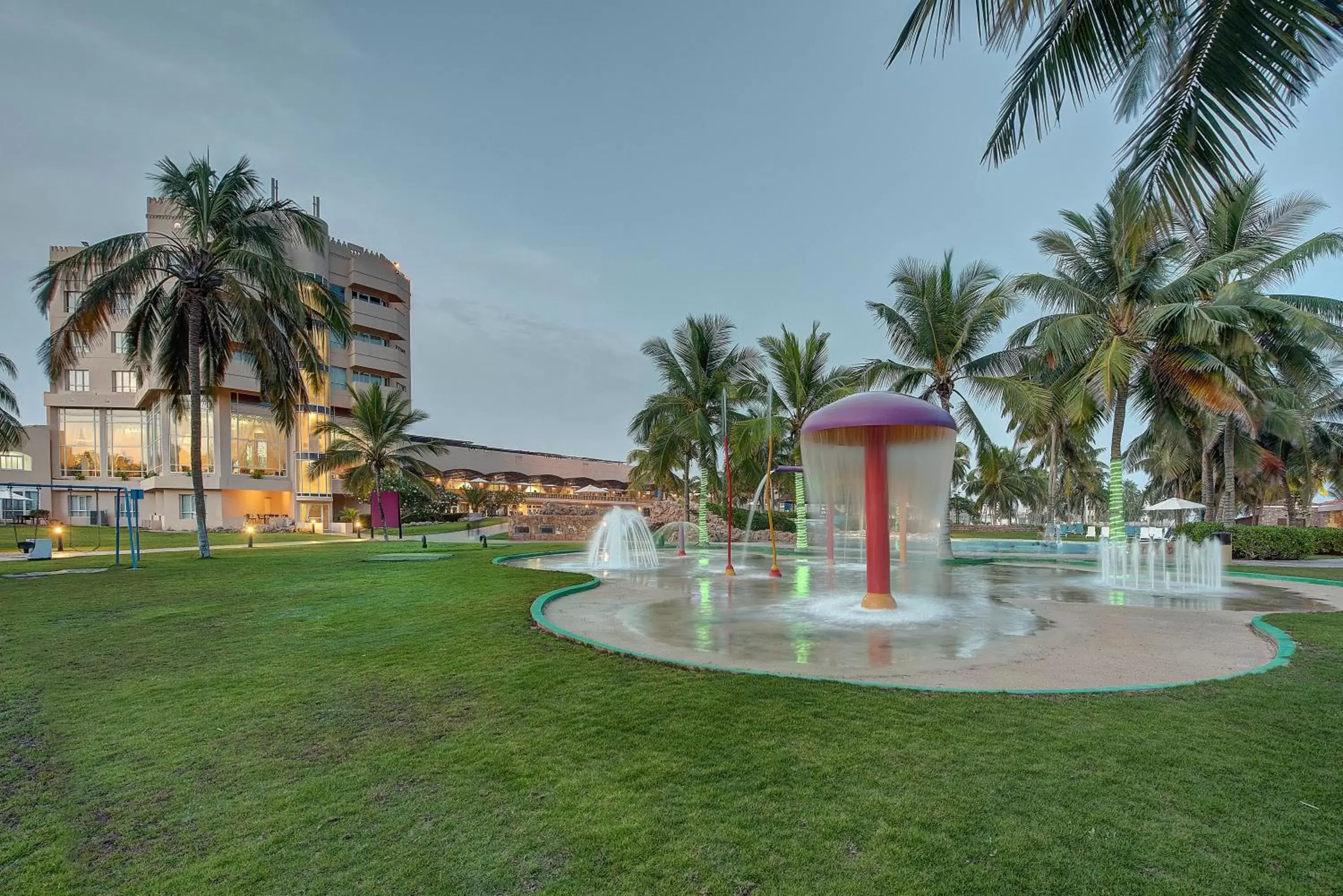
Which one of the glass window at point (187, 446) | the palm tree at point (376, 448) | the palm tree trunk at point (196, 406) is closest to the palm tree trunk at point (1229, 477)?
the palm tree trunk at point (196, 406)

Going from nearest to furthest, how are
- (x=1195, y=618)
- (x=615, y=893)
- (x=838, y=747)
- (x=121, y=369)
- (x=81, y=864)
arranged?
(x=615, y=893) < (x=81, y=864) < (x=838, y=747) < (x=1195, y=618) < (x=121, y=369)

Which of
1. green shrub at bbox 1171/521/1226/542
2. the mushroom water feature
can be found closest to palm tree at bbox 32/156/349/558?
the mushroom water feature

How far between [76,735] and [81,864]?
86.6 inches

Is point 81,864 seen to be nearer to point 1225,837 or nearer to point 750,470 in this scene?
point 1225,837

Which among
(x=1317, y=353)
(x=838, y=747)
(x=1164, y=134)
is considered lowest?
(x=838, y=747)

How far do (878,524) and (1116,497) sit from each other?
502 inches

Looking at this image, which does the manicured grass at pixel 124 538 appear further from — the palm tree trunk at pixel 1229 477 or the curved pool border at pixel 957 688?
the palm tree trunk at pixel 1229 477

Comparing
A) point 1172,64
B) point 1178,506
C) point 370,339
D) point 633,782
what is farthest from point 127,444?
point 1178,506

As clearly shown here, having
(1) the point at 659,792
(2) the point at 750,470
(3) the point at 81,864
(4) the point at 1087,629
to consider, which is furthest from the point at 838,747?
(2) the point at 750,470

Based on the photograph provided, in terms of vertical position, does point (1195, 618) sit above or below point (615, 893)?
below

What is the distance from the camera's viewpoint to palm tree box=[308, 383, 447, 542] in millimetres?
36531

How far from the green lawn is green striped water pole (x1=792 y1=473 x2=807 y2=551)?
59.8 feet

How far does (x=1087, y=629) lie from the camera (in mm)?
8422

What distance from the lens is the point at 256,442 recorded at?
46312mm
